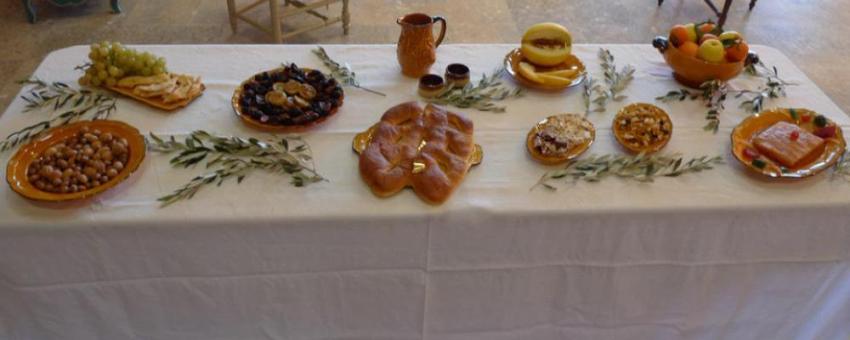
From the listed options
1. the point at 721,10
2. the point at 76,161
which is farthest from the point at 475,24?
the point at 76,161

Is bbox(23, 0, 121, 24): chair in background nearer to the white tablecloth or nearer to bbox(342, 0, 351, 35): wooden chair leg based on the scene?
A: bbox(342, 0, 351, 35): wooden chair leg

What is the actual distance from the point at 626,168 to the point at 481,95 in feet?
1.12

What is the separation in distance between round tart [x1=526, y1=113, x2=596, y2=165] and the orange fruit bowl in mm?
291

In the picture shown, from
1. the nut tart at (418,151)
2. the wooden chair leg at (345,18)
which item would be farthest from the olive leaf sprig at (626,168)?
the wooden chair leg at (345,18)

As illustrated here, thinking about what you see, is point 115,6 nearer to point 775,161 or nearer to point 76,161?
point 76,161

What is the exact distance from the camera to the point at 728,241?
3.42 feet

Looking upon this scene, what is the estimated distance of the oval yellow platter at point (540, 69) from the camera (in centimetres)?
125

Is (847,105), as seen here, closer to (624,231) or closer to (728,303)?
(728,303)

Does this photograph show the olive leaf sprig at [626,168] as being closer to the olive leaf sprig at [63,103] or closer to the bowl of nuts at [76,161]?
the bowl of nuts at [76,161]

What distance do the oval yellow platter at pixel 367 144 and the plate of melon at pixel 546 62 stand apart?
27 centimetres

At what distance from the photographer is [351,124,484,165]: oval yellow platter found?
1.05 metres

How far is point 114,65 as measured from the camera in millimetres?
1189

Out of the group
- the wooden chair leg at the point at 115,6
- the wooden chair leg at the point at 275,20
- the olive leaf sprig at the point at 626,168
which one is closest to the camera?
the olive leaf sprig at the point at 626,168

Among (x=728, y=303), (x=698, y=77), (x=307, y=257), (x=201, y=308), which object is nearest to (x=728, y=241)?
(x=728, y=303)
